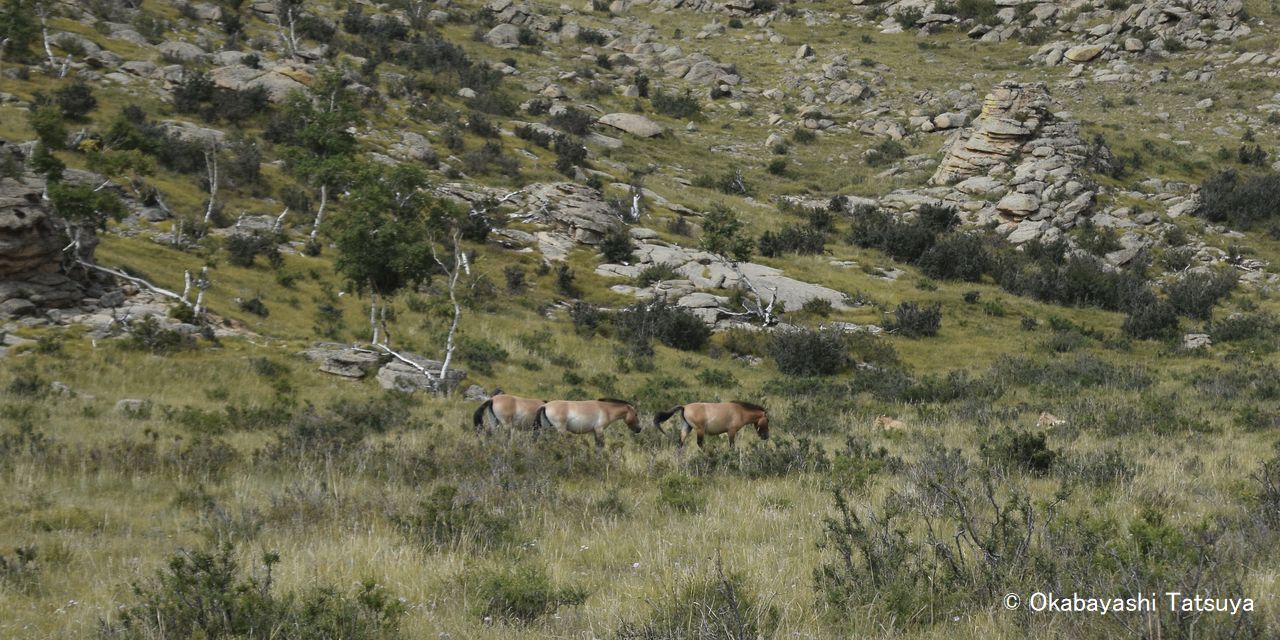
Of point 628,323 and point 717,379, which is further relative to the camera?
point 628,323

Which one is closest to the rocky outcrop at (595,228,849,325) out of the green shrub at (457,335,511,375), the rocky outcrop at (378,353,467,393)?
the green shrub at (457,335,511,375)

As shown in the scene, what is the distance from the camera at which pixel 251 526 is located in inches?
251

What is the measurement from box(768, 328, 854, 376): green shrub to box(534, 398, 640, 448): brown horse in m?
11.3

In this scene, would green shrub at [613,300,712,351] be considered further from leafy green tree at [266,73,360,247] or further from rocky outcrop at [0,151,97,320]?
rocky outcrop at [0,151,97,320]

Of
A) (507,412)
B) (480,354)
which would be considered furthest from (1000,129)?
(507,412)

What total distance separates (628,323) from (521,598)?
68.7ft

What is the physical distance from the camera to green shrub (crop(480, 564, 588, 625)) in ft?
14.7

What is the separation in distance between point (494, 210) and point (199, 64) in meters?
19.7

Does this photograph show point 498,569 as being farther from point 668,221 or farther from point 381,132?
point 381,132

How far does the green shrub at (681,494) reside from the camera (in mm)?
7347

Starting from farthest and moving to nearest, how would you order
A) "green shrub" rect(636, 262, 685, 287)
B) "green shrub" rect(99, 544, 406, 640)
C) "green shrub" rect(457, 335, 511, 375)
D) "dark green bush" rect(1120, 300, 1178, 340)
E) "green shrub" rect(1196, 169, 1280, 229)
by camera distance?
"green shrub" rect(1196, 169, 1280, 229) → "green shrub" rect(636, 262, 685, 287) → "dark green bush" rect(1120, 300, 1178, 340) → "green shrub" rect(457, 335, 511, 375) → "green shrub" rect(99, 544, 406, 640)

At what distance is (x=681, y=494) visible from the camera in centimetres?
750

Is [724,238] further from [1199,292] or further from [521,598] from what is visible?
[521,598]

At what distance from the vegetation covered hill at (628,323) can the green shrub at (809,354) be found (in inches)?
4.5
